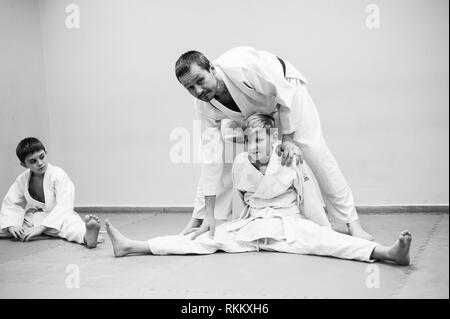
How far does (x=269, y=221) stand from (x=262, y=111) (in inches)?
25.7

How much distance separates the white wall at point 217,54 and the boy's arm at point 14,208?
3.22ft

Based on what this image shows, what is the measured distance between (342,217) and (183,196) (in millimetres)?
1821

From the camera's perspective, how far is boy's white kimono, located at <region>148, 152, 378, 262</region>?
2891 mm

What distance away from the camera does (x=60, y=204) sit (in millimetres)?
3604

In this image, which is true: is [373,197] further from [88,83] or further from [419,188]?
[88,83]

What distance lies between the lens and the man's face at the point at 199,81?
270cm

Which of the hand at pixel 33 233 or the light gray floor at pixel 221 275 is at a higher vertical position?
the light gray floor at pixel 221 275

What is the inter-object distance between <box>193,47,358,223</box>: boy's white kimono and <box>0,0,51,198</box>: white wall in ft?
7.19

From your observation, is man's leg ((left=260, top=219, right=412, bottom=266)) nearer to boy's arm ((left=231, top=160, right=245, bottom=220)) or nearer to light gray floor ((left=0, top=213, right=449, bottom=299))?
light gray floor ((left=0, top=213, right=449, bottom=299))

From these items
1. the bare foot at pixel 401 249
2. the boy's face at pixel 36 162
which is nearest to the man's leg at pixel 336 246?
the bare foot at pixel 401 249

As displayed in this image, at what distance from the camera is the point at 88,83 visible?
4.92 metres

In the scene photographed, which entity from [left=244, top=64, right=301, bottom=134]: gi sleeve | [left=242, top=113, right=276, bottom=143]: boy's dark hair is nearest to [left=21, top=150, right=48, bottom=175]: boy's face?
[left=242, top=113, right=276, bottom=143]: boy's dark hair

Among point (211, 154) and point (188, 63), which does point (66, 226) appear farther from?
point (188, 63)

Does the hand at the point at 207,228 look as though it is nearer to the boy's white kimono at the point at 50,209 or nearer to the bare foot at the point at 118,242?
the bare foot at the point at 118,242
